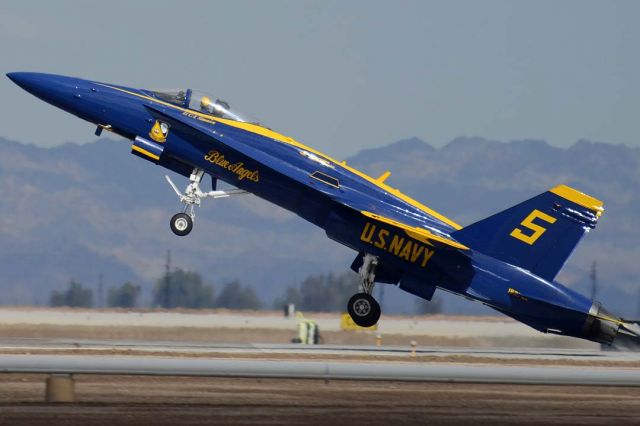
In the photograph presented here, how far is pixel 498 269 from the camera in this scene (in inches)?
1096

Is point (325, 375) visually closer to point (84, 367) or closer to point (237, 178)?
point (84, 367)

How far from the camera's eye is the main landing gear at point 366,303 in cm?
2811

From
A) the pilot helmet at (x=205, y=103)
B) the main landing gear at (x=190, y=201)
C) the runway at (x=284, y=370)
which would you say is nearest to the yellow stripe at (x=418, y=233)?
the main landing gear at (x=190, y=201)

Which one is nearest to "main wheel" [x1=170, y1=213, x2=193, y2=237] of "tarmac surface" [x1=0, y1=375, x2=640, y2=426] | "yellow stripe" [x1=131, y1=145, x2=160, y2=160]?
"yellow stripe" [x1=131, y1=145, x2=160, y2=160]

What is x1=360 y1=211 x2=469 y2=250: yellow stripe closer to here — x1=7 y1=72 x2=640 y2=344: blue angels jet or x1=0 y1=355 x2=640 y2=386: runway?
x1=7 y1=72 x2=640 y2=344: blue angels jet

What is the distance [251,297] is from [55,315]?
38.0 m

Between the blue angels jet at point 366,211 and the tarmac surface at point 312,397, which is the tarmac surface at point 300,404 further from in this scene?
the blue angels jet at point 366,211

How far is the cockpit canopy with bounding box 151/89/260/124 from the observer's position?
2800cm

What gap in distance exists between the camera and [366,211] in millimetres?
27391

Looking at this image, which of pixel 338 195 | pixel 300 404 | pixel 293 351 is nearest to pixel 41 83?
pixel 338 195

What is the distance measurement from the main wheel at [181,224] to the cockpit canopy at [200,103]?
7.55 feet

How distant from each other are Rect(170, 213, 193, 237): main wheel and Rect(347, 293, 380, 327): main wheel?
3843mm

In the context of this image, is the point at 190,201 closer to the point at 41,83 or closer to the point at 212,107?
the point at 212,107

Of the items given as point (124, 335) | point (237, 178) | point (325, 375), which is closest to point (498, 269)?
point (237, 178)
